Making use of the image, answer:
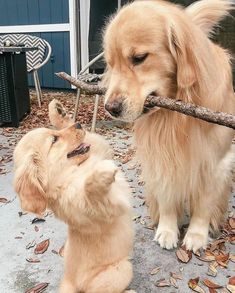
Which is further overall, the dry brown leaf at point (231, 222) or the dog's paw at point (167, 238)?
the dry brown leaf at point (231, 222)

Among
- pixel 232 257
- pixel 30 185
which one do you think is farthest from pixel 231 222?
pixel 30 185

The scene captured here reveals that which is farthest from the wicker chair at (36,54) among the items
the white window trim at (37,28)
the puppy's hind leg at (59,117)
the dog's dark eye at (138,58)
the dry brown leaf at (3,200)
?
the dog's dark eye at (138,58)

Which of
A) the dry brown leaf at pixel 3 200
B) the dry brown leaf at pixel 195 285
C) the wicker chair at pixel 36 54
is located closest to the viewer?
the dry brown leaf at pixel 195 285

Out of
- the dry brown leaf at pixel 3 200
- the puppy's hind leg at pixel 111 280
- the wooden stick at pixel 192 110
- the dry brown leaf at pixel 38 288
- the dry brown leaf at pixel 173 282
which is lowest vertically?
the dry brown leaf at pixel 3 200

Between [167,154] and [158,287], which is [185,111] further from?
[158,287]

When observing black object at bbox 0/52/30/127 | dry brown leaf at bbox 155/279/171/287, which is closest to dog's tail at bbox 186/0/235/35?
dry brown leaf at bbox 155/279/171/287

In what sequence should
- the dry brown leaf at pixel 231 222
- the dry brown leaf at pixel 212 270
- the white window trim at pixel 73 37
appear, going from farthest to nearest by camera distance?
the white window trim at pixel 73 37 < the dry brown leaf at pixel 231 222 < the dry brown leaf at pixel 212 270

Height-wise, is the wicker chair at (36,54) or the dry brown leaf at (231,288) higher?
the dry brown leaf at (231,288)

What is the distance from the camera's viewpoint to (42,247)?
2.23 m

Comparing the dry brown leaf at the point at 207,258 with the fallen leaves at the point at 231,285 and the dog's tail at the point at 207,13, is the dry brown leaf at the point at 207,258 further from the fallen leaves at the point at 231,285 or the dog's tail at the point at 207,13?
the dog's tail at the point at 207,13

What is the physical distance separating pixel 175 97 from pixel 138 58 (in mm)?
277

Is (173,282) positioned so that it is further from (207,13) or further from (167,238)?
(207,13)

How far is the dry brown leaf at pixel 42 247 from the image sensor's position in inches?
86.4

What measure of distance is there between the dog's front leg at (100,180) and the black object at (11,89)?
354 cm
